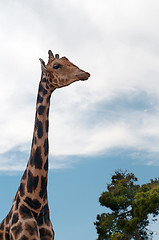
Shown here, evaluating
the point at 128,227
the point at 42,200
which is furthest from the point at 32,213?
the point at 128,227

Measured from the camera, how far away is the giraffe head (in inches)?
238

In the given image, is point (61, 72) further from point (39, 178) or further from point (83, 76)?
point (39, 178)

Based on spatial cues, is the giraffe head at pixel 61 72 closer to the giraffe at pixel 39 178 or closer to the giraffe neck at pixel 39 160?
the giraffe at pixel 39 178

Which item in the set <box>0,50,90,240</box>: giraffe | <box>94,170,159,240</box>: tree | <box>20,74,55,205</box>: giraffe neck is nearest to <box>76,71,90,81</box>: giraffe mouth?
<box>0,50,90,240</box>: giraffe

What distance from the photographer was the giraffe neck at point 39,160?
597cm

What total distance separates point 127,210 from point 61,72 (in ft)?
55.4

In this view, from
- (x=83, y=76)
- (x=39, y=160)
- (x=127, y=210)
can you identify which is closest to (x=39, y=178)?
(x=39, y=160)

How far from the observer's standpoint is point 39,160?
6.09 m

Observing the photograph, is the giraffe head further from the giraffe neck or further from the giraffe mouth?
the giraffe neck

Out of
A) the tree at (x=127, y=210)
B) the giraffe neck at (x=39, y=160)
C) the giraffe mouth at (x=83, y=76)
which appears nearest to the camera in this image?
the giraffe mouth at (x=83, y=76)

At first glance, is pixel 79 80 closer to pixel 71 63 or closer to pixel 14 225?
pixel 71 63

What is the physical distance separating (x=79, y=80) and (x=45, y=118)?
943mm

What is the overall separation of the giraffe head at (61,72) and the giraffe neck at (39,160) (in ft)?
0.79

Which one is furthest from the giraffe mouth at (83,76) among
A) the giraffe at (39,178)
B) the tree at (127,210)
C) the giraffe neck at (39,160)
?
the tree at (127,210)
